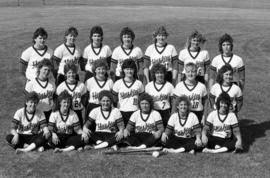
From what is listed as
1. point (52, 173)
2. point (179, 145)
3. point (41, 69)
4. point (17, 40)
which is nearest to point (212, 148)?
point (179, 145)

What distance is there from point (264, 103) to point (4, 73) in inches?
344

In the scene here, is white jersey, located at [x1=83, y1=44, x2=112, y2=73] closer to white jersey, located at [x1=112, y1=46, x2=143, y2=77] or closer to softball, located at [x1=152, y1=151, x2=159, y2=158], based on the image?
white jersey, located at [x1=112, y1=46, x2=143, y2=77]

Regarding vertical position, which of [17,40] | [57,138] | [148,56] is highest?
[17,40]

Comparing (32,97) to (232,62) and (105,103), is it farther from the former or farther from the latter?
(232,62)

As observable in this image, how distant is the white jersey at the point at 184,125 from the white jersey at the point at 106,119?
999 millimetres

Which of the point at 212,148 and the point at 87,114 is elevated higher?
the point at 87,114

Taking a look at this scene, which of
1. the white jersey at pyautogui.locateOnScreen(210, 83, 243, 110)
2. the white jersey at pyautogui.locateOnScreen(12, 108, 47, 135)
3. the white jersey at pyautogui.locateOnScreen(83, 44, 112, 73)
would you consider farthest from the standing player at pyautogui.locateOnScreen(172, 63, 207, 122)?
the white jersey at pyautogui.locateOnScreen(12, 108, 47, 135)

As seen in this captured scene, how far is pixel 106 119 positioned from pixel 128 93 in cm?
72

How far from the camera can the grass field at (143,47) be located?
23.6 ft

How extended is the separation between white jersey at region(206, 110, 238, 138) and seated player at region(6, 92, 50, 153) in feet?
10.6

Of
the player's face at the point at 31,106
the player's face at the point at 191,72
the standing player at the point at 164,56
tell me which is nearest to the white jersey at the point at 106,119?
the player's face at the point at 31,106

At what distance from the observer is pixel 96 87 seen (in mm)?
8367

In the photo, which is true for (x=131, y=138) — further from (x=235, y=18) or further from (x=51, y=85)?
(x=235, y=18)

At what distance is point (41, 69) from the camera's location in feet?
26.9
